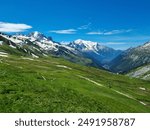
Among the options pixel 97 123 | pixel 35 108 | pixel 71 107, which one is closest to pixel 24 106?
pixel 35 108

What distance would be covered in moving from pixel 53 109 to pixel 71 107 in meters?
2.19

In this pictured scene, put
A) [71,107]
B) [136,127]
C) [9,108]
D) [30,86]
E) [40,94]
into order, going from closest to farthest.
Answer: [136,127]
[9,108]
[71,107]
[40,94]
[30,86]

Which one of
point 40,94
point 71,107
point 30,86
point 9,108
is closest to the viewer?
point 9,108

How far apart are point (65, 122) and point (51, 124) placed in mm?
814

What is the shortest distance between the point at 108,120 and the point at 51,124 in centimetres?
333

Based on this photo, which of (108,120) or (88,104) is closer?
(108,120)

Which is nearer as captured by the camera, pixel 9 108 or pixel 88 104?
pixel 9 108

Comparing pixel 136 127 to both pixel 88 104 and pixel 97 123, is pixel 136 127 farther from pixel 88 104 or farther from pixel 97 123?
pixel 88 104

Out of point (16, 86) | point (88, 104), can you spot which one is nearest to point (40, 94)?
point (16, 86)

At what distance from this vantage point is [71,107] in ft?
105

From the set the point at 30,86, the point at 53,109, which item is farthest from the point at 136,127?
the point at 30,86

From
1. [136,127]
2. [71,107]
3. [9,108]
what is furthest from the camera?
[71,107]

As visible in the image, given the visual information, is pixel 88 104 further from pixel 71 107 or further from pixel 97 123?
pixel 97 123

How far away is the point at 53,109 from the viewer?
30312 mm
